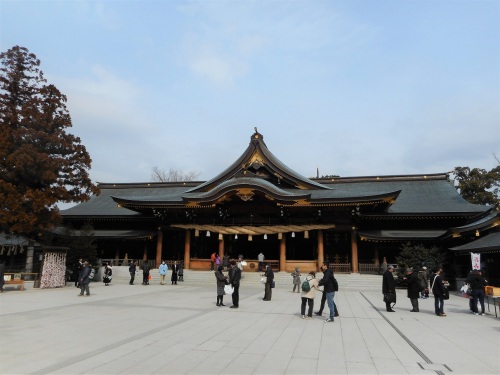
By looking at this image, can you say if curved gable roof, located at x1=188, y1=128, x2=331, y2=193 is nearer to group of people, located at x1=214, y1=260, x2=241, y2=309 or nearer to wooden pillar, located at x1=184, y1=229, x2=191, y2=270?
wooden pillar, located at x1=184, y1=229, x2=191, y2=270

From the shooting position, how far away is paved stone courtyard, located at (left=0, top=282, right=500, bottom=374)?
6160 mm

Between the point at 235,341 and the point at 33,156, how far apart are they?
19.3 m

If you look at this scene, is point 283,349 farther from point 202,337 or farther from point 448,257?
point 448,257

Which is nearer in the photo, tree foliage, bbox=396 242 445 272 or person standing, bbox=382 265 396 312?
person standing, bbox=382 265 396 312

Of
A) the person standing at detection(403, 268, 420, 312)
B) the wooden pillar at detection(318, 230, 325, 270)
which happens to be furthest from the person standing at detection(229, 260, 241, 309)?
the wooden pillar at detection(318, 230, 325, 270)

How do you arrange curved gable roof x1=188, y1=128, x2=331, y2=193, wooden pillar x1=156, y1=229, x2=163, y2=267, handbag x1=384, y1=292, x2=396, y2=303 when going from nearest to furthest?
handbag x1=384, y1=292, x2=396, y2=303 < wooden pillar x1=156, y1=229, x2=163, y2=267 < curved gable roof x1=188, y1=128, x2=331, y2=193

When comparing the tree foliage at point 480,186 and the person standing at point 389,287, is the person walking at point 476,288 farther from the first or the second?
the tree foliage at point 480,186

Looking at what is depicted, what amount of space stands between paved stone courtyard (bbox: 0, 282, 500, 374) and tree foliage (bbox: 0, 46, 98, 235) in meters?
9.45

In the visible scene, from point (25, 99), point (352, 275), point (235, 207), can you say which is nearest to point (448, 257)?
point (352, 275)

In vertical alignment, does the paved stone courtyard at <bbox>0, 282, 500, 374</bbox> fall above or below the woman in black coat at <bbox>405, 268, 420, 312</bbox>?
below

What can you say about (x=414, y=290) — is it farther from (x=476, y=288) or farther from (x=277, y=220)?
(x=277, y=220)

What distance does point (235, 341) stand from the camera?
7.96 m

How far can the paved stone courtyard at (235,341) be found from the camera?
6.16 meters

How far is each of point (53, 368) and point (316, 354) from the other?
4.77 metres
